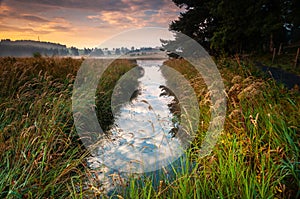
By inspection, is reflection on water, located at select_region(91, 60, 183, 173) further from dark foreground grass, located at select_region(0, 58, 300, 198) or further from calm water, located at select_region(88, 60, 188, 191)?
dark foreground grass, located at select_region(0, 58, 300, 198)

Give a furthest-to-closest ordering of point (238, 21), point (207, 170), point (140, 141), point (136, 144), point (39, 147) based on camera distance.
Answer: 1. point (238, 21)
2. point (140, 141)
3. point (136, 144)
4. point (39, 147)
5. point (207, 170)

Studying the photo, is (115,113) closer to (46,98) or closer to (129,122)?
(129,122)

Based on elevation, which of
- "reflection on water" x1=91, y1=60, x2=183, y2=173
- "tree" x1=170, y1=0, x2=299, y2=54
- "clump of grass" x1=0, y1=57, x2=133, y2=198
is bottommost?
"reflection on water" x1=91, y1=60, x2=183, y2=173

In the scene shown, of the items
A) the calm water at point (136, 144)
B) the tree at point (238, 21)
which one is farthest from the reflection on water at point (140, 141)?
the tree at point (238, 21)

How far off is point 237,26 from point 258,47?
14.5 feet

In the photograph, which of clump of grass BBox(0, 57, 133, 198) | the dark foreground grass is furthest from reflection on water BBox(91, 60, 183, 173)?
clump of grass BBox(0, 57, 133, 198)

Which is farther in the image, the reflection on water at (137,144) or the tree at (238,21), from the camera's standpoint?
the tree at (238,21)

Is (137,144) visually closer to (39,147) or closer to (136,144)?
(136,144)

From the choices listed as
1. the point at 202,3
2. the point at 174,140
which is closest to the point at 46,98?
the point at 174,140

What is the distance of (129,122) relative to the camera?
7812 mm

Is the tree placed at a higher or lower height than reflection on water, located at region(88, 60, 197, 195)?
higher

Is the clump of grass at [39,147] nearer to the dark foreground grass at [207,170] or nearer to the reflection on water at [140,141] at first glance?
the dark foreground grass at [207,170]

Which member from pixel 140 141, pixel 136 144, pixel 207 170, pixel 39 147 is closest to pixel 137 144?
pixel 136 144

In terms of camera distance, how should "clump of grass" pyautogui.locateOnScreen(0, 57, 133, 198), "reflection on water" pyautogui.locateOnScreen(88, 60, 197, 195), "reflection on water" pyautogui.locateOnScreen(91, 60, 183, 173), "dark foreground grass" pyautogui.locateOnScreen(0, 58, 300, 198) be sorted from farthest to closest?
"reflection on water" pyautogui.locateOnScreen(91, 60, 183, 173)
"reflection on water" pyautogui.locateOnScreen(88, 60, 197, 195)
"clump of grass" pyautogui.locateOnScreen(0, 57, 133, 198)
"dark foreground grass" pyautogui.locateOnScreen(0, 58, 300, 198)
